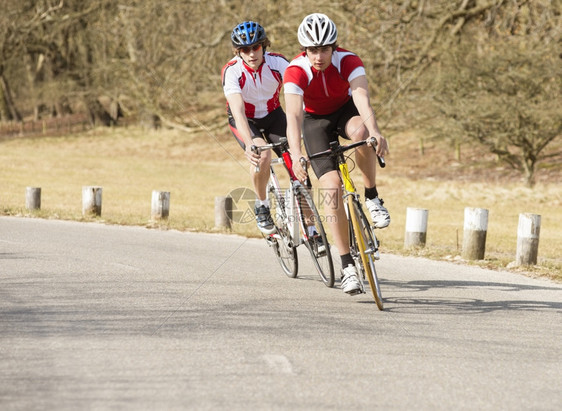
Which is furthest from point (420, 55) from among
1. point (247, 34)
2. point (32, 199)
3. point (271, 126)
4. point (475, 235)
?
point (247, 34)

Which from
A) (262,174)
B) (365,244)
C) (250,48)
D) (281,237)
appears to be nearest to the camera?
(365,244)

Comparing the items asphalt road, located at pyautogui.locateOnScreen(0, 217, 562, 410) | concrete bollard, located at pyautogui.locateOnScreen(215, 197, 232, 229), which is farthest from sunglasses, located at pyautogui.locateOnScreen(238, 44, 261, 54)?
concrete bollard, located at pyautogui.locateOnScreen(215, 197, 232, 229)

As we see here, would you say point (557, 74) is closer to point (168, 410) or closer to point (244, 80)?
point (244, 80)

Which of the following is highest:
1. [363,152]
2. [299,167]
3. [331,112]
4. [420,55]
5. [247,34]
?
[420,55]

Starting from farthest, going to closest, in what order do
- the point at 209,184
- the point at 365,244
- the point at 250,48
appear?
the point at 209,184 < the point at 250,48 < the point at 365,244

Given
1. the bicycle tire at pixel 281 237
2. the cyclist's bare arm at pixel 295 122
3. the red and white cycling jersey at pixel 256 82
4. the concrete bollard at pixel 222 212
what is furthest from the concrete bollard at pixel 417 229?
the cyclist's bare arm at pixel 295 122

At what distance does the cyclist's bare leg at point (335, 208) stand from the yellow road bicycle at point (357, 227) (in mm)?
58

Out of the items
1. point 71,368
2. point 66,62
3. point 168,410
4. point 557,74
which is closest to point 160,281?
point 71,368

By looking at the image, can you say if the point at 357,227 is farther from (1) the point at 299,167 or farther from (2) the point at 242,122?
(2) the point at 242,122

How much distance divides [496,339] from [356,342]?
1.02 metres

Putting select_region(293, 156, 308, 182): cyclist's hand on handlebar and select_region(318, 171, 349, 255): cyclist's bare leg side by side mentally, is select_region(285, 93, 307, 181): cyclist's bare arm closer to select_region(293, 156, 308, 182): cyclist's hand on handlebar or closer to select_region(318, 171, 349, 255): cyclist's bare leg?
select_region(293, 156, 308, 182): cyclist's hand on handlebar

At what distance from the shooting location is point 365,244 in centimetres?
694

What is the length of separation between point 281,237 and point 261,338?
2.91 m

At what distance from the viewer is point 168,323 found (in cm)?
630
